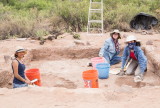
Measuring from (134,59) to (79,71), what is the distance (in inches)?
58.1

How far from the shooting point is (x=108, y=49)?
825cm

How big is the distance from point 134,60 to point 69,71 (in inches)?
68.5

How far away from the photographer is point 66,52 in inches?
373

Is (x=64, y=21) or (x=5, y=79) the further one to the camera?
(x=64, y=21)

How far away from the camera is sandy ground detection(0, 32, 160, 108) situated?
460 cm

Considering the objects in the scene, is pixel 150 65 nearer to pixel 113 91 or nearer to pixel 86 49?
pixel 86 49

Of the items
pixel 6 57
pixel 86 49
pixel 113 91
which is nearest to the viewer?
pixel 113 91

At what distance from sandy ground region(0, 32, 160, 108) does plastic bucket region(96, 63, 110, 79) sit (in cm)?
10

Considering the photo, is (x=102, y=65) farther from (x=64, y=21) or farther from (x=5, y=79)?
(x=64, y=21)

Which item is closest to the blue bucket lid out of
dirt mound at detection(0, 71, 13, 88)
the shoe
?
the shoe

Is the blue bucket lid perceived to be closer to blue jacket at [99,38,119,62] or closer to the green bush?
blue jacket at [99,38,119,62]

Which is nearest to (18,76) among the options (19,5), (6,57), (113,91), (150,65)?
(113,91)

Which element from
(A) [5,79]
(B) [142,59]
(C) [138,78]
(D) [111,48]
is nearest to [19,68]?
(A) [5,79]

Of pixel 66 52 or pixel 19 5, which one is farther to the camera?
pixel 19 5
